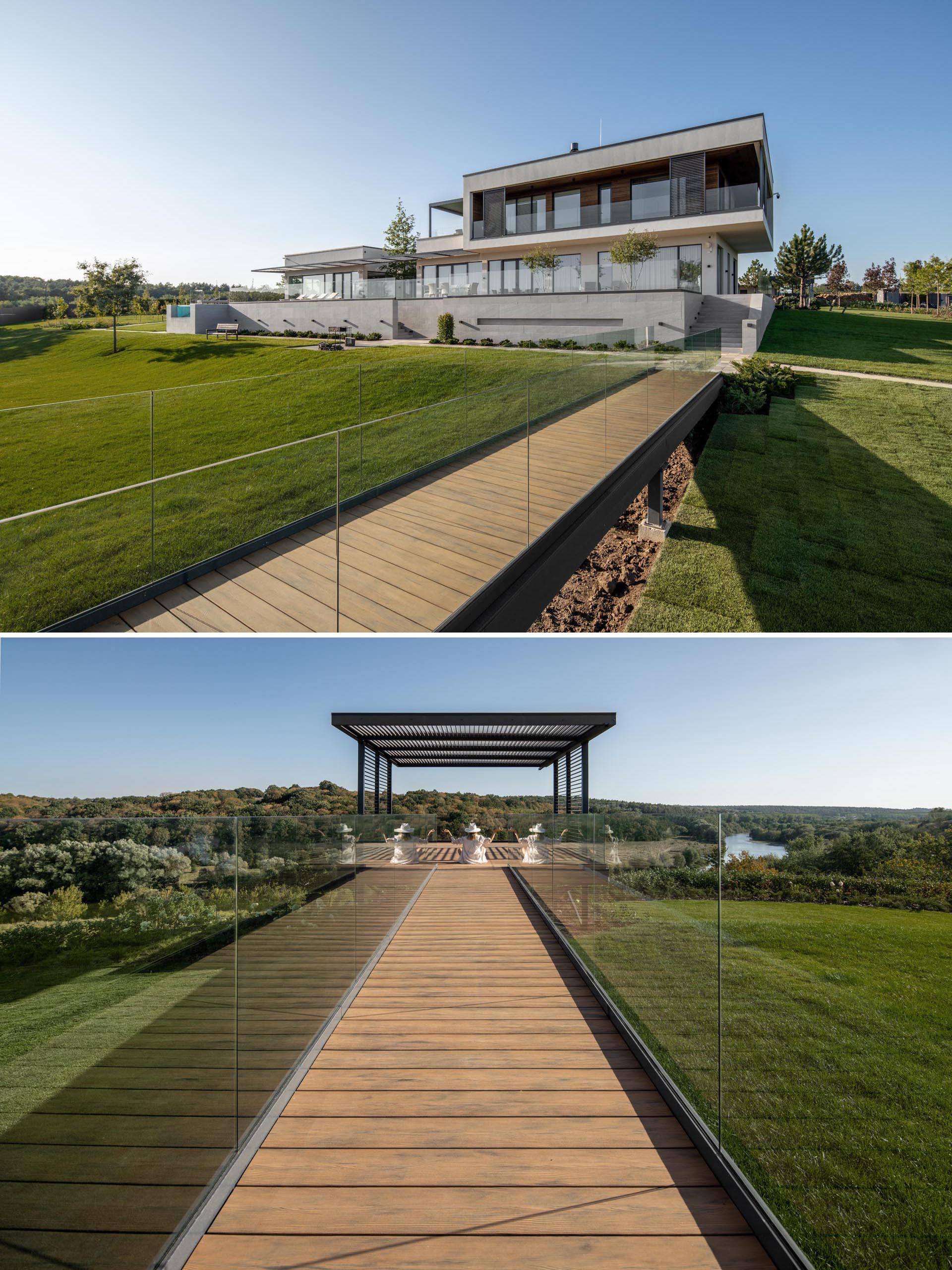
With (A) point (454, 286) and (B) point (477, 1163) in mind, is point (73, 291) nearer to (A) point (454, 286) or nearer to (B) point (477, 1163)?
(A) point (454, 286)

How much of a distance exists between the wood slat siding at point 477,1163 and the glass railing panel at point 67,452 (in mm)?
6376

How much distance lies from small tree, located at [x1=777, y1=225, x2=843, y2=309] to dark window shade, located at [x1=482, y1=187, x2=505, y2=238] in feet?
110

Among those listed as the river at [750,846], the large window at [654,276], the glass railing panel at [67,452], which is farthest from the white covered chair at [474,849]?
the large window at [654,276]

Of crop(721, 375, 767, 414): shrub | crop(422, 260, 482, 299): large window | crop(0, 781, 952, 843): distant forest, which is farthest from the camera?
crop(422, 260, 482, 299): large window

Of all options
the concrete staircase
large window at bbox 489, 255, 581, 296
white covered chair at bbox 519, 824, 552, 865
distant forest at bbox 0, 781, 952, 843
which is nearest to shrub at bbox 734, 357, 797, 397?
the concrete staircase

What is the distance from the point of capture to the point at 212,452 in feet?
28.7

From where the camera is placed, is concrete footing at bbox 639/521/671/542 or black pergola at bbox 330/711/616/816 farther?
concrete footing at bbox 639/521/671/542

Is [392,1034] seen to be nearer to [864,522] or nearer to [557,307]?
[864,522]

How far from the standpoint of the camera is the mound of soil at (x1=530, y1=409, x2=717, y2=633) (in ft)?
41.1

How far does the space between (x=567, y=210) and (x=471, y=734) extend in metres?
28.8

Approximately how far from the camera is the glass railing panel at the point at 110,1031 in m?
1.58

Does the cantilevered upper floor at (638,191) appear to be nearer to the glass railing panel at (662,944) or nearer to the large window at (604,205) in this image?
the large window at (604,205)

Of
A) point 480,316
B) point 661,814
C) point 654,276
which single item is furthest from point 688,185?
point 661,814

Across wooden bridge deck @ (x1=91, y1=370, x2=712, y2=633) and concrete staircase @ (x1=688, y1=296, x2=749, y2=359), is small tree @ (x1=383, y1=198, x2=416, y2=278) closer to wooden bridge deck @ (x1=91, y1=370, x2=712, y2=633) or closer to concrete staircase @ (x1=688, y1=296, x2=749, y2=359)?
concrete staircase @ (x1=688, y1=296, x2=749, y2=359)
